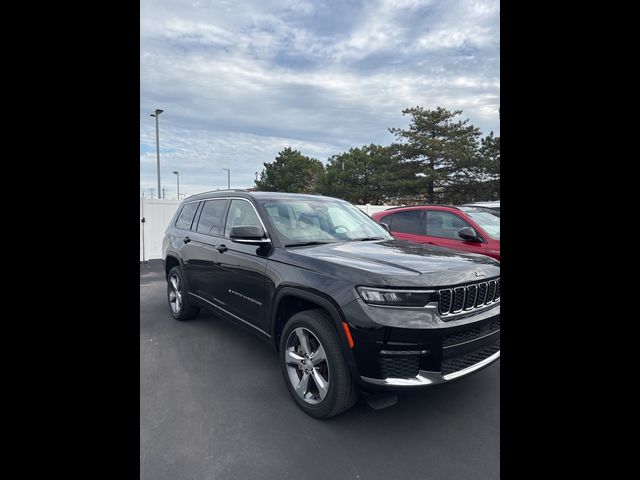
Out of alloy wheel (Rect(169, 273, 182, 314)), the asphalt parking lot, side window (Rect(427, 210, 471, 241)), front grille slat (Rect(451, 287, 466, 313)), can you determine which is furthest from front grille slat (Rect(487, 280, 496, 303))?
alloy wheel (Rect(169, 273, 182, 314))

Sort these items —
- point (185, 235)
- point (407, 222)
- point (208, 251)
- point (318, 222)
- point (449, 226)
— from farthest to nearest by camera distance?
point (407, 222), point (449, 226), point (185, 235), point (208, 251), point (318, 222)

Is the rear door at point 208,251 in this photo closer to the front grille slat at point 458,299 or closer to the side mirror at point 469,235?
the front grille slat at point 458,299

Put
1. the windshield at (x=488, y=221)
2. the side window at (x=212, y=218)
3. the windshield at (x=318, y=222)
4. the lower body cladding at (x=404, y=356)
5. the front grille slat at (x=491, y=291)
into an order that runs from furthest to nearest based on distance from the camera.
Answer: the windshield at (x=488, y=221) < the side window at (x=212, y=218) < the windshield at (x=318, y=222) < the front grille slat at (x=491, y=291) < the lower body cladding at (x=404, y=356)

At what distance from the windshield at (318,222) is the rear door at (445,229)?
2154mm

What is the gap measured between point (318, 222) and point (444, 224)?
3295mm

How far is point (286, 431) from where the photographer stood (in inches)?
97.0

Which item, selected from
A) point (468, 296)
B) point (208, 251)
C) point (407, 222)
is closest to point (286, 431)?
point (468, 296)

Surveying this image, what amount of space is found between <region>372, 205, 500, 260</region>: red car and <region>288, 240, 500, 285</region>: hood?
240 centimetres

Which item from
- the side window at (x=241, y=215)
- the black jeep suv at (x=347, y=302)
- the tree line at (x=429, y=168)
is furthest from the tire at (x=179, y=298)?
the tree line at (x=429, y=168)

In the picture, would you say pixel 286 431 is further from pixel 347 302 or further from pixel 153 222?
pixel 153 222

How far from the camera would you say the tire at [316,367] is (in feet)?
7.89

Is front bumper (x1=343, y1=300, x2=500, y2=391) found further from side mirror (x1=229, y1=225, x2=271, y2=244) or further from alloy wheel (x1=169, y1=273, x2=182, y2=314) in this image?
alloy wheel (x1=169, y1=273, x2=182, y2=314)
